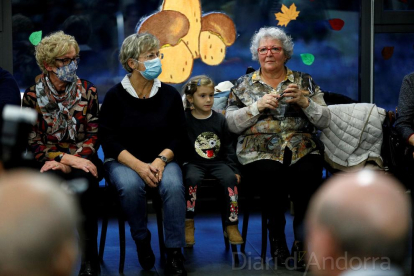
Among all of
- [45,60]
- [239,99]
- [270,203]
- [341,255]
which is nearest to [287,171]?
[270,203]

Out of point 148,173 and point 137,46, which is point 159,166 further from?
point 137,46

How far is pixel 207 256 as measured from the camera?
3738mm

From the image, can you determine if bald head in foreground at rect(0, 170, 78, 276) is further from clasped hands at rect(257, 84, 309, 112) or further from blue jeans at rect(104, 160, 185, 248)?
clasped hands at rect(257, 84, 309, 112)

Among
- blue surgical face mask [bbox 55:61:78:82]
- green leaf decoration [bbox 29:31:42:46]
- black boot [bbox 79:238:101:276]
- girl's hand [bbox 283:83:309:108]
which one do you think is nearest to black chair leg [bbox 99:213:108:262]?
black boot [bbox 79:238:101:276]

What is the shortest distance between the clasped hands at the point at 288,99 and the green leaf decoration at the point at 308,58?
4.70ft

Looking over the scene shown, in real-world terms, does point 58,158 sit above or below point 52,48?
below

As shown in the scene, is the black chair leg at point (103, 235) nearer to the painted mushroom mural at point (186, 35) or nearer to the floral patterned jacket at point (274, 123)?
the floral patterned jacket at point (274, 123)

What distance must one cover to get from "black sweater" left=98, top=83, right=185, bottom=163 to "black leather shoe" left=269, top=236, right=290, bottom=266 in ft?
2.78

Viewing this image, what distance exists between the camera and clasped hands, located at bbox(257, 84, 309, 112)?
12.0 feet

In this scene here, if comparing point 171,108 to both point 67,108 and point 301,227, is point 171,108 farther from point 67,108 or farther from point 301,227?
point 301,227

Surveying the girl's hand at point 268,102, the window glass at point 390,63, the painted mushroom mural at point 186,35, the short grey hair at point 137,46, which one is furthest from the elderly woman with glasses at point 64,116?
the window glass at point 390,63

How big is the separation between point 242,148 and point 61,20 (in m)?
2.03

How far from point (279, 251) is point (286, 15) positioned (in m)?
2.32

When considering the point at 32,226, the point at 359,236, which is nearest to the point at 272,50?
the point at 359,236
